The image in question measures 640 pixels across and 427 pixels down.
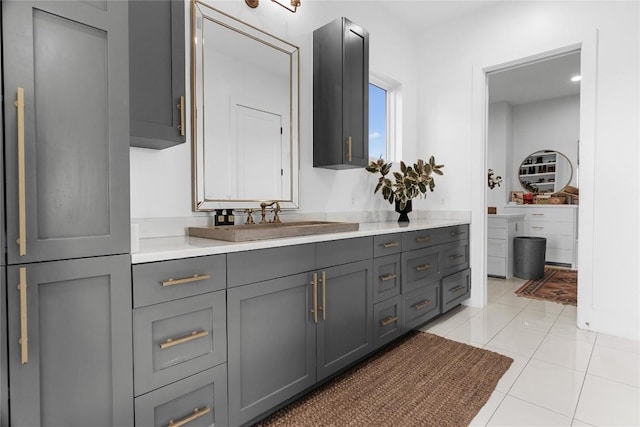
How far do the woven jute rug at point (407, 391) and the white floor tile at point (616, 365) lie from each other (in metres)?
0.52

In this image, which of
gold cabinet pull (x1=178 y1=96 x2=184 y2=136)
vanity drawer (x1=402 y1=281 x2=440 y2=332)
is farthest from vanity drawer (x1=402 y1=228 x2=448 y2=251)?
gold cabinet pull (x1=178 y1=96 x2=184 y2=136)

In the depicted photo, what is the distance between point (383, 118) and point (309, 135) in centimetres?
119

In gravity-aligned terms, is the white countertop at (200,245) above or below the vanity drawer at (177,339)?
above

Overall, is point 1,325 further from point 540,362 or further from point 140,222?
point 540,362

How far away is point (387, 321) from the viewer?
7.56ft

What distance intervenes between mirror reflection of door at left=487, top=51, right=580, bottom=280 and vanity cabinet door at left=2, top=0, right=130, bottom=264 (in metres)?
5.35

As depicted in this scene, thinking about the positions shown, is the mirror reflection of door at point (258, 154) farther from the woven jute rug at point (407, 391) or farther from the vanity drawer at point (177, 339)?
the woven jute rug at point (407, 391)

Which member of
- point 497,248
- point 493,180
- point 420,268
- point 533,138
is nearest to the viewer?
point 420,268

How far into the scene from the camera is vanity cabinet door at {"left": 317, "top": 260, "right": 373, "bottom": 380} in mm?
1828

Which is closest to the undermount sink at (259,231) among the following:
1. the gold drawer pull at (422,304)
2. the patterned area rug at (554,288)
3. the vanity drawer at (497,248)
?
the gold drawer pull at (422,304)

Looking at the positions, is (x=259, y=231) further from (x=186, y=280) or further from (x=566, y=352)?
(x=566, y=352)

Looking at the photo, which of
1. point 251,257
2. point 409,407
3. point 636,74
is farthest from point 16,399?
point 636,74

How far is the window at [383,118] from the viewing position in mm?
3348

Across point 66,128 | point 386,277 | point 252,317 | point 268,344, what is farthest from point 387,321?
point 66,128
